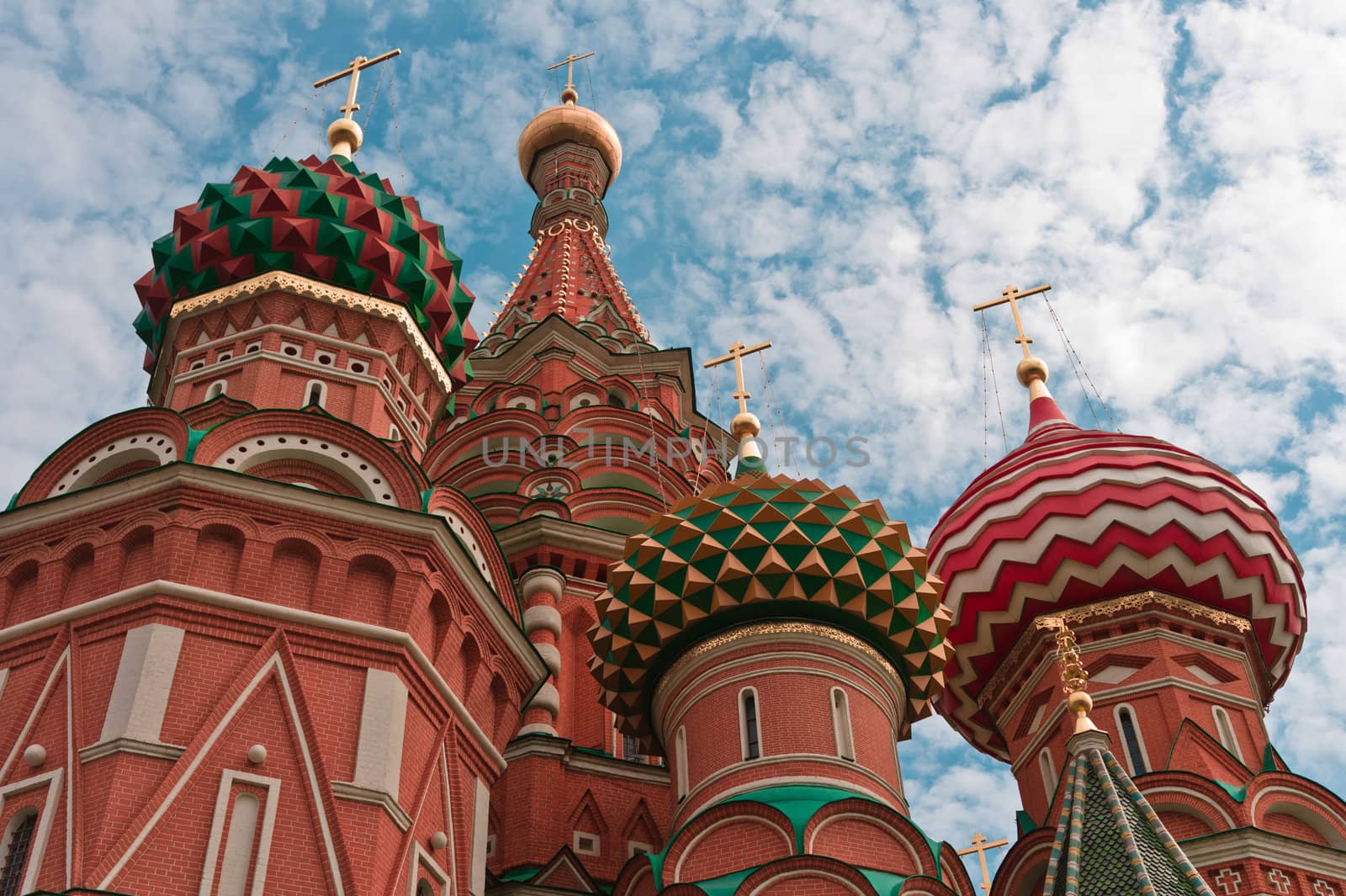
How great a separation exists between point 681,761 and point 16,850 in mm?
5525

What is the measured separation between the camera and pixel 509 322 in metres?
25.5

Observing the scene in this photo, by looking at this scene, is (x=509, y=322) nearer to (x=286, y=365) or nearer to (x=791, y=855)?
(x=286, y=365)

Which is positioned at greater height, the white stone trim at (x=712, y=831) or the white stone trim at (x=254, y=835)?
the white stone trim at (x=712, y=831)

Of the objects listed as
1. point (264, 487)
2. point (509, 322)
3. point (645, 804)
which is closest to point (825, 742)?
point (645, 804)

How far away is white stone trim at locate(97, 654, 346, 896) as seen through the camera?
10.3 metres

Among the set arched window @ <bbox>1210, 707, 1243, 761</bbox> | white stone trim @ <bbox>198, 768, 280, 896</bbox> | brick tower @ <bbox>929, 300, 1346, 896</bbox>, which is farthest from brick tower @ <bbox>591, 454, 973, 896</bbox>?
arched window @ <bbox>1210, 707, 1243, 761</bbox>

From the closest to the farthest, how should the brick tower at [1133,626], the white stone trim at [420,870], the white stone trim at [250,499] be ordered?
the white stone trim at [420,870] < the white stone trim at [250,499] < the brick tower at [1133,626]

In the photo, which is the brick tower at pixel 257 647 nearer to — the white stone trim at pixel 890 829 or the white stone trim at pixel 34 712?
the white stone trim at pixel 34 712

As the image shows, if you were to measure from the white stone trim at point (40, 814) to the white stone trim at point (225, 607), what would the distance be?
53.7 inches

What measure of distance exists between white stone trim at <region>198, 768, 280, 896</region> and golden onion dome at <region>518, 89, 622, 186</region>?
68.0 feet

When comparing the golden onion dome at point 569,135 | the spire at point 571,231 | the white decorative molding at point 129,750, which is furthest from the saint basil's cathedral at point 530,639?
the golden onion dome at point 569,135

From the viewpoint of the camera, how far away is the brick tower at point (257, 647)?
A: 1065 centimetres

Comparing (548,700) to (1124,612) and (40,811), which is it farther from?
(40,811)

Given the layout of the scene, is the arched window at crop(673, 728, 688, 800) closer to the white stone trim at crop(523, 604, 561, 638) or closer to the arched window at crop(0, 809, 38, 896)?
the white stone trim at crop(523, 604, 561, 638)
